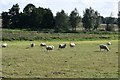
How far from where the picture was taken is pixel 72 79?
17719 mm

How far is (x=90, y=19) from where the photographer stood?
14088 centimetres

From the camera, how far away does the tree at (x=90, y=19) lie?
13875 centimetres

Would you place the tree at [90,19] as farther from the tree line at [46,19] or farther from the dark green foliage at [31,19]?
the dark green foliage at [31,19]

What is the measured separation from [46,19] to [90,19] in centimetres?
2479

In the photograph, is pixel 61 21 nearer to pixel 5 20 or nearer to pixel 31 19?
pixel 31 19

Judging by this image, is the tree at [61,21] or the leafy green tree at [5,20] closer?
the tree at [61,21]

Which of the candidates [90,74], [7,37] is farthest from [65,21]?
[90,74]

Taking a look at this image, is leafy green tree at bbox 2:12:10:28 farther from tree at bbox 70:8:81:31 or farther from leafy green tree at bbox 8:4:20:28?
tree at bbox 70:8:81:31

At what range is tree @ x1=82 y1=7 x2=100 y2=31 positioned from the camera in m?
139

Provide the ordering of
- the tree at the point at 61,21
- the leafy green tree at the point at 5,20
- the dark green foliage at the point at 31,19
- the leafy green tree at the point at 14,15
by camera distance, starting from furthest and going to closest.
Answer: the leafy green tree at the point at 5,20 → the leafy green tree at the point at 14,15 → the tree at the point at 61,21 → the dark green foliage at the point at 31,19

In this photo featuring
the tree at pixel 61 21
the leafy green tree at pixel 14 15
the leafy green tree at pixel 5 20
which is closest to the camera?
the tree at pixel 61 21

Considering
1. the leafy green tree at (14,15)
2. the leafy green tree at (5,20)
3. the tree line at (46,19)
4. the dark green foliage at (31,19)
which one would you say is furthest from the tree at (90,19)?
the leafy green tree at (5,20)

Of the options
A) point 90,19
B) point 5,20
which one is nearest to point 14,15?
point 5,20

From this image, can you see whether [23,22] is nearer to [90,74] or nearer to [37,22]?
[37,22]
